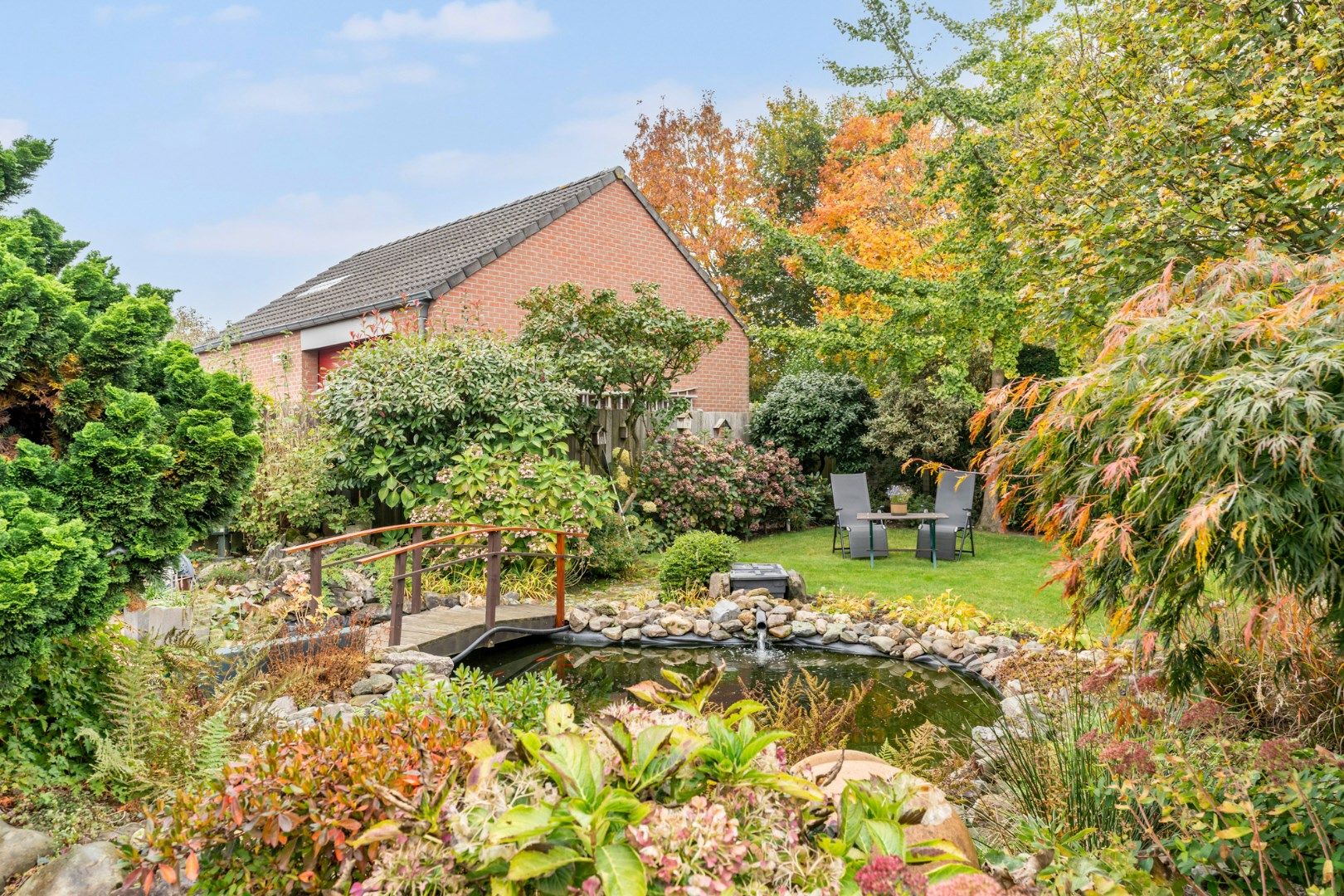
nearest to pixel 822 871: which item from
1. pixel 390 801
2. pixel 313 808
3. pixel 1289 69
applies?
pixel 390 801

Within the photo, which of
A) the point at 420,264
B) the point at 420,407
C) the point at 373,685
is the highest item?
the point at 420,264

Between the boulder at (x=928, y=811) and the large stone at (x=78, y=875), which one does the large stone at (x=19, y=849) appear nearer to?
the large stone at (x=78, y=875)

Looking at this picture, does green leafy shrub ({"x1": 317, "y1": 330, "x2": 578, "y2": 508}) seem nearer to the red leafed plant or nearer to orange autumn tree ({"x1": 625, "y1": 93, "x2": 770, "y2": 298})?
the red leafed plant

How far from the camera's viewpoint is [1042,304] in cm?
623

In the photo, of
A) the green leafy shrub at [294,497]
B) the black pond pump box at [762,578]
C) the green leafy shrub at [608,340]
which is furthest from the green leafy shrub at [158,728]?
the green leafy shrub at [608,340]

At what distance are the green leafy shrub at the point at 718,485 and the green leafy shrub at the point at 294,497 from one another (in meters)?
3.65

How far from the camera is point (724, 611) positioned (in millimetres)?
6883

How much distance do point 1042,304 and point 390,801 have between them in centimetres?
609

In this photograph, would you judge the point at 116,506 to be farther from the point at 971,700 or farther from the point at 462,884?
the point at 971,700

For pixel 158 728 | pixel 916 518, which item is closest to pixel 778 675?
pixel 158 728

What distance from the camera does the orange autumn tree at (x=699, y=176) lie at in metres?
20.2

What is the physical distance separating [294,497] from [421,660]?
422 centimetres

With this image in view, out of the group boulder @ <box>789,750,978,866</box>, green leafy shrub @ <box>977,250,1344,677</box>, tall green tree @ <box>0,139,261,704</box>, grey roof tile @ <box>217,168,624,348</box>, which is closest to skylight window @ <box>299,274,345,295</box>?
grey roof tile @ <box>217,168,624,348</box>

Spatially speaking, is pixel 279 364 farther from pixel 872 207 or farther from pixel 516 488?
pixel 872 207
